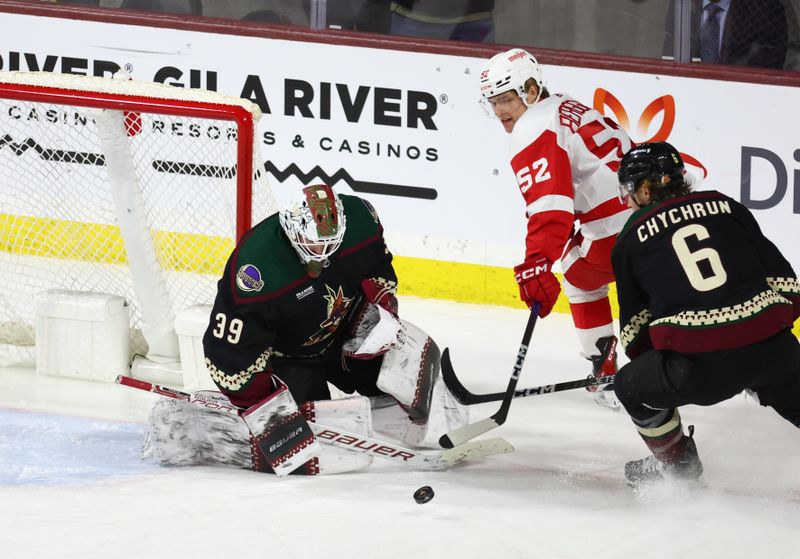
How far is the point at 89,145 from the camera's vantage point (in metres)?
4.99

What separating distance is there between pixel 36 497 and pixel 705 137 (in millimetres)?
2683

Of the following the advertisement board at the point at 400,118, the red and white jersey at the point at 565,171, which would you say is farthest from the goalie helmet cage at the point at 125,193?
the red and white jersey at the point at 565,171

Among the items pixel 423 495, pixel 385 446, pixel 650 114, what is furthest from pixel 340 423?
pixel 650 114

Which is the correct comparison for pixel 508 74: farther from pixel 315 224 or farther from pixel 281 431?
pixel 281 431

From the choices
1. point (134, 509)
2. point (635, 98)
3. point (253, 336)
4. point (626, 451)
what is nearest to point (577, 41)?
point (635, 98)

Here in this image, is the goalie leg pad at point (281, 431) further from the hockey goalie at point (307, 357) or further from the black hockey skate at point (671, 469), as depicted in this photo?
the black hockey skate at point (671, 469)

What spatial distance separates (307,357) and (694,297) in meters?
1.10

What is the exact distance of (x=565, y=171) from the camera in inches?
140

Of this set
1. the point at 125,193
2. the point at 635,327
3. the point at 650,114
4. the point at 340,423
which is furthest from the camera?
the point at 650,114

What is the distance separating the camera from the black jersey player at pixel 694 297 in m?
2.86

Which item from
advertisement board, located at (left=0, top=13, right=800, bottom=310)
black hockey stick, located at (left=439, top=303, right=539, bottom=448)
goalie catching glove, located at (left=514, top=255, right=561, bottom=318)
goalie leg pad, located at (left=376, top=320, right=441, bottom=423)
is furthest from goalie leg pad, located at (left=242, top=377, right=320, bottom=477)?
advertisement board, located at (left=0, top=13, right=800, bottom=310)

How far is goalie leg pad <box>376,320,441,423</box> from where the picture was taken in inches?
134

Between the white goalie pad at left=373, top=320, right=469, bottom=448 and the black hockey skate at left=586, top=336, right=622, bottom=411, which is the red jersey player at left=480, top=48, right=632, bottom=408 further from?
the white goalie pad at left=373, top=320, right=469, bottom=448

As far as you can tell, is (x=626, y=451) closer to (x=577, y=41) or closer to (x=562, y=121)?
(x=562, y=121)
